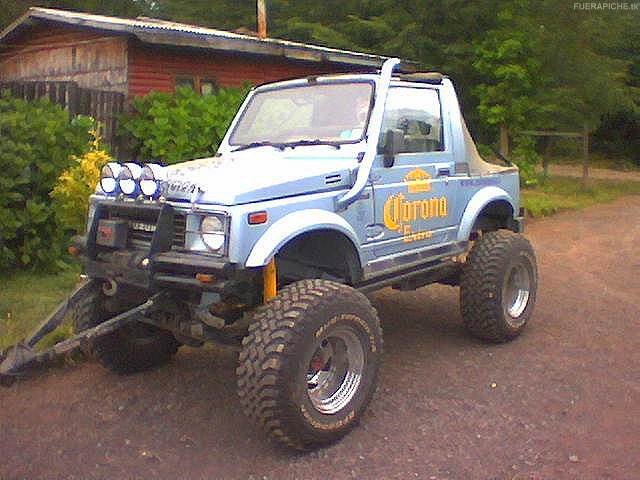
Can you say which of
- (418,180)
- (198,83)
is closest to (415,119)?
(418,180)

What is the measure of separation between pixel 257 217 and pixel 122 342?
1.62 metres

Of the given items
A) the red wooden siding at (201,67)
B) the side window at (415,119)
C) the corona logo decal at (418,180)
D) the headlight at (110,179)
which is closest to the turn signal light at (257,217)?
the headlight at (110,179)

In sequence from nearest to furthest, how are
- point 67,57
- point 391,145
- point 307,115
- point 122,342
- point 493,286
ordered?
1. point 391,145
2. point 122,342
3. point 307,115
4. point 493,286
5. point 67,57

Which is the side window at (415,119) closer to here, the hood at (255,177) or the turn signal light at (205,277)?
the hood at (255,177)

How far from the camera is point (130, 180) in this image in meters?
4.00

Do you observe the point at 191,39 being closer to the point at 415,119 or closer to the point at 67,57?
the point at 67,57

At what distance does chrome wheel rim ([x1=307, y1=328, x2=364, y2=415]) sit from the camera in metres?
4.00

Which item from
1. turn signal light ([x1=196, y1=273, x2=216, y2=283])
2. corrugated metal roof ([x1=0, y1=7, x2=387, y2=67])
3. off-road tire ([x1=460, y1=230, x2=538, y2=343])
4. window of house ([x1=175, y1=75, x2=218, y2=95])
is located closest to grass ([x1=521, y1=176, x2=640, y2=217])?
corrugated metal roof ([x1=0, y1=7, x2=387, y2=67])

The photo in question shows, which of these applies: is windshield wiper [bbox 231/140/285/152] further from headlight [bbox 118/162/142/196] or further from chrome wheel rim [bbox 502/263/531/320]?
chrome wheel rim [bbox 502/263/531/320]

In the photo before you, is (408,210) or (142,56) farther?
(142,56)

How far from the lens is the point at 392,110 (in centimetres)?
495

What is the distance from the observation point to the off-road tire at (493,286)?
545cm

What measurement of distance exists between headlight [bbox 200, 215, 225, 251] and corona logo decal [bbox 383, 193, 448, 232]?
1338 millimetres

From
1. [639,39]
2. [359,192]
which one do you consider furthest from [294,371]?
[639,39]
